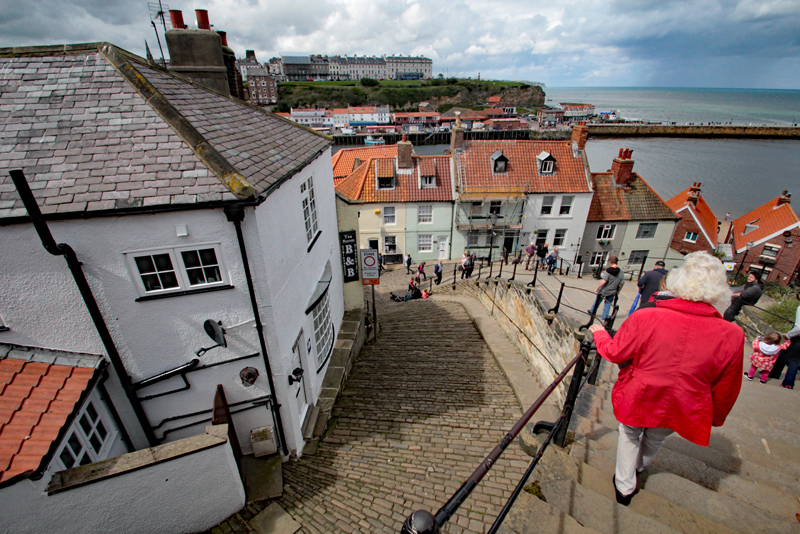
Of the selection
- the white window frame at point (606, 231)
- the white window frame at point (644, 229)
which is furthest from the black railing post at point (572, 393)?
the white window frame at point (644, 229)

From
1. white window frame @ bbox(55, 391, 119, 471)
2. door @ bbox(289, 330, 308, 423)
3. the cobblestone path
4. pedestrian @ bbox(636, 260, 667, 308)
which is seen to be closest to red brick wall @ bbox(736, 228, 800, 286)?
pedestrian @ bbox(636, 260, 667, 308)

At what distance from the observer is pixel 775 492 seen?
366 centimetres

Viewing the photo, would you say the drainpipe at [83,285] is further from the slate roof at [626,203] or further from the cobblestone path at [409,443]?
the slate roof at [626,203]

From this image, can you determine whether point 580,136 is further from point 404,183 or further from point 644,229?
point 404,183

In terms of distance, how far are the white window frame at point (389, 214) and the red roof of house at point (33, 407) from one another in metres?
20.9

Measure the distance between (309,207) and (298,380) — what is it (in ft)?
13.3

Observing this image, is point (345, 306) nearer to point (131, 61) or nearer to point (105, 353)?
point (105, 353)

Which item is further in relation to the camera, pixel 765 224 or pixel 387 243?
pixel 765 224

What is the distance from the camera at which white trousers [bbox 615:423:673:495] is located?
328 cm

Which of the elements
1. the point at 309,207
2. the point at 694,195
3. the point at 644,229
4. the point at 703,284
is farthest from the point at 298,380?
the point at 694,195

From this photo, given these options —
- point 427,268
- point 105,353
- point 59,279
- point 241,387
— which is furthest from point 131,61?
point 427,268

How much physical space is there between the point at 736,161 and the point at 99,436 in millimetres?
93485

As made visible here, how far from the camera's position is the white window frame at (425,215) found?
1001 inches

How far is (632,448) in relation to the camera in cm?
330
